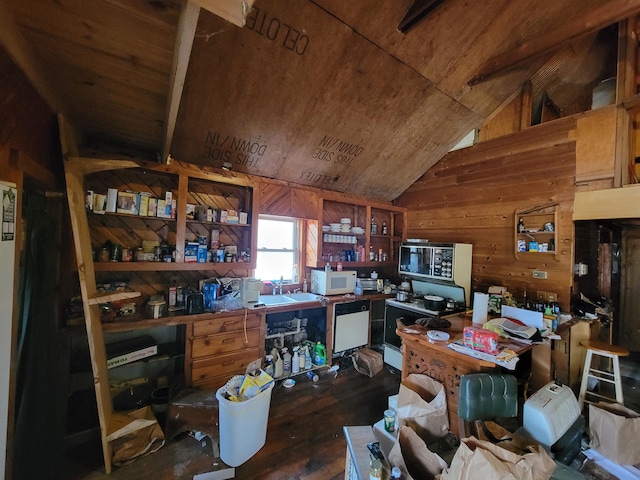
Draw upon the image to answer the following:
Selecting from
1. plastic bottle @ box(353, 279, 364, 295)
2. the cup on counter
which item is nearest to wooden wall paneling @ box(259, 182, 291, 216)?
plastic bottle @ box(353, 279, 364, 295)

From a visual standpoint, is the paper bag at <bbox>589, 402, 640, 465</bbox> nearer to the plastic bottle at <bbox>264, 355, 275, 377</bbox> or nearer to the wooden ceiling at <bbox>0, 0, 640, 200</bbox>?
the plastic bottle at <bbox>264, 355, 275, 377</bbox>

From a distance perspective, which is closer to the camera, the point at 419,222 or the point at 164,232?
the point at 164,232

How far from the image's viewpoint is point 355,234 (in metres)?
4.06

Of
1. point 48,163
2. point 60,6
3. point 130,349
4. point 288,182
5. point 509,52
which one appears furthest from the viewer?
point 288,182

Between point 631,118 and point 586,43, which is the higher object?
point 586,43

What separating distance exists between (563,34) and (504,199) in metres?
1.68

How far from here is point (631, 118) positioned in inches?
102

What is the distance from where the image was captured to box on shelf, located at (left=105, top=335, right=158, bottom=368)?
86.0 inches

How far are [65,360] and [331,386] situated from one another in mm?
2359

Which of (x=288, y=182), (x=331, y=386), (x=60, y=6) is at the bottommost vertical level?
(x=331, y=386)

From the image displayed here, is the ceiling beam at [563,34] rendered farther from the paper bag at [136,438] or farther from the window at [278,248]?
the paper bag at [136,438]

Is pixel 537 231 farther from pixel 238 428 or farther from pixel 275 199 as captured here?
pixel 238 428

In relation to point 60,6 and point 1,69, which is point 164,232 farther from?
point 60,6

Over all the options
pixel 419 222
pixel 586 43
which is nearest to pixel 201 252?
pixel 419 222
